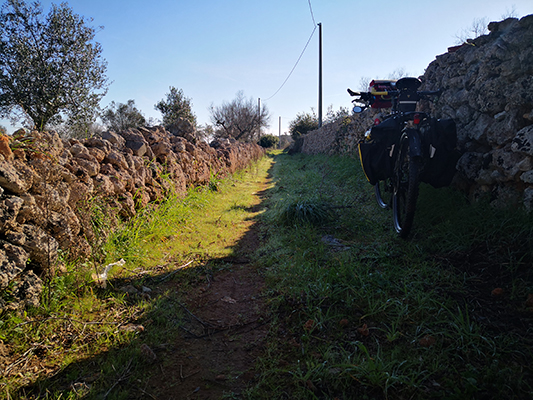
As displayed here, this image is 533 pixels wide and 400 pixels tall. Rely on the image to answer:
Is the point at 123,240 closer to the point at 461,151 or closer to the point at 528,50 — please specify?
the point at 461,151

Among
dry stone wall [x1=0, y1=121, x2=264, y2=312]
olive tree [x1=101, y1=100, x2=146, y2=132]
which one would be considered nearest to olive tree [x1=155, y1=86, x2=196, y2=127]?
olive tree [x1=101, y1=100, x2=146, y2=132]

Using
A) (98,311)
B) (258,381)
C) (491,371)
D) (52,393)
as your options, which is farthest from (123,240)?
(491,371)

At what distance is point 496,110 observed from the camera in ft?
10.6

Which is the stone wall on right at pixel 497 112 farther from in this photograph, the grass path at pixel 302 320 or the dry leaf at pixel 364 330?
the dry leaf at pixel 364 330

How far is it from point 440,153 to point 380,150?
0.85 meters

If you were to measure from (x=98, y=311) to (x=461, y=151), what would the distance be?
4.11 meters

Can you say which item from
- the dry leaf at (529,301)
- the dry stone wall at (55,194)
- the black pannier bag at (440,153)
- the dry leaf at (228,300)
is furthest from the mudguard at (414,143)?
the dry stone wall at (55,194)

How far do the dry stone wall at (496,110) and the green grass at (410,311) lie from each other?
0.26m

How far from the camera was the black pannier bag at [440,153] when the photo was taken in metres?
3.22

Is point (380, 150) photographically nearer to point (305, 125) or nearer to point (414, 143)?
point (414, 143)

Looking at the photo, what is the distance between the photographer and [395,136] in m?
3.73

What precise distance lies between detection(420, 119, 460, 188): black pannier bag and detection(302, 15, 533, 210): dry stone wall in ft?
0.85

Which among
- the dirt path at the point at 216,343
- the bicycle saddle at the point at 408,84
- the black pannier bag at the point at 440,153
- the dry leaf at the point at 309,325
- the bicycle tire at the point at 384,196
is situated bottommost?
the dirt path at the point at 216,343

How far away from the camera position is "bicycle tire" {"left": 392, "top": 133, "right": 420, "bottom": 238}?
302cm
